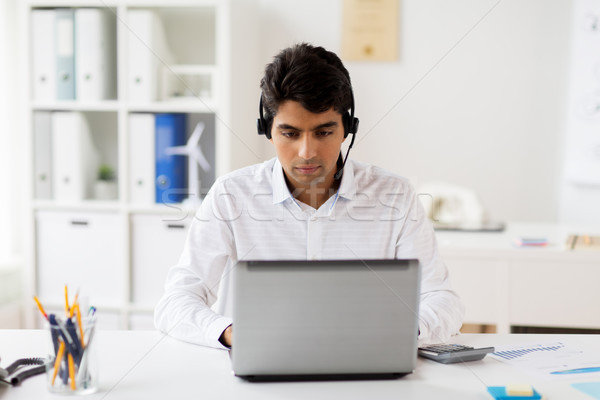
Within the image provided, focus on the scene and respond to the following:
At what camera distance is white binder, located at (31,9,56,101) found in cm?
248

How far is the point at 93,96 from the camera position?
2.51m

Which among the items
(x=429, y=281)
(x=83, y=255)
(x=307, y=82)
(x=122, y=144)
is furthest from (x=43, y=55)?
(x=429, y=281)

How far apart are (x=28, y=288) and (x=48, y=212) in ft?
1.05

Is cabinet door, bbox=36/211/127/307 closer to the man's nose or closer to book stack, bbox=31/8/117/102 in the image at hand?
book stack, bbox=31/8/117/102

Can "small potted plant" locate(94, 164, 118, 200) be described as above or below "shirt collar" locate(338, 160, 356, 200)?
below

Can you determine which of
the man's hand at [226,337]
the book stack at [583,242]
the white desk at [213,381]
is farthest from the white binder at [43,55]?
the book stack at [583,242]

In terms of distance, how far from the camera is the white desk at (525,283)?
6.79ft

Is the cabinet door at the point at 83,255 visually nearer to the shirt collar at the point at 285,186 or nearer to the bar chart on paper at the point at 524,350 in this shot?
the shirt collar at the point at 285,186

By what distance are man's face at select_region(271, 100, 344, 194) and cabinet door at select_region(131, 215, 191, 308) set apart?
117cm

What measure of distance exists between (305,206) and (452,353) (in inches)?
21.6

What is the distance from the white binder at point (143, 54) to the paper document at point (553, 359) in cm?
173

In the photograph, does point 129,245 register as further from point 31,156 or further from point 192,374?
point 192,374

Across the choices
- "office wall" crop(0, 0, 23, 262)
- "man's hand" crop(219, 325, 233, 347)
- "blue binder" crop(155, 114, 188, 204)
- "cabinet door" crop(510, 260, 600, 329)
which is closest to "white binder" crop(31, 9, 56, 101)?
"office wall" crop(0, 0, 23, 262)

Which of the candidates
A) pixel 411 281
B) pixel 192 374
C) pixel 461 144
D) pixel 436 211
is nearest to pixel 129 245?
pixel 436 211
